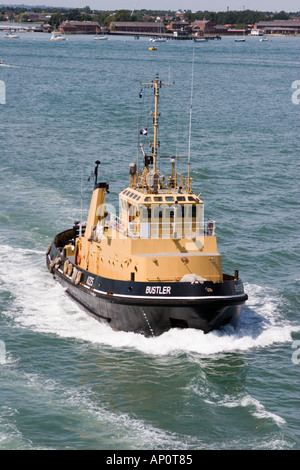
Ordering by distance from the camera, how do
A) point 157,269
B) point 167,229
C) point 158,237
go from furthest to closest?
point 167,229 < point 158,237 < point 157,269

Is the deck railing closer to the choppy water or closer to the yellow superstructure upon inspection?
the yellow superstructure

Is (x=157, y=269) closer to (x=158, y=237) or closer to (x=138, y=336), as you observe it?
(x=158, y=237)

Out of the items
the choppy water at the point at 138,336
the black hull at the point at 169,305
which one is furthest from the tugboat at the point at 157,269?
the choppy water at the point at 138,336

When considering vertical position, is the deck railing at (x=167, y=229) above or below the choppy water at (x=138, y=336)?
above

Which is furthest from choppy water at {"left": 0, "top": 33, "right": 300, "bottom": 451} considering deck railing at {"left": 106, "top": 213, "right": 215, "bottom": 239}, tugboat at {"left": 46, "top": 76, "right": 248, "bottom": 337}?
deck railing at {"left": 106, "top": 213, "right": 215, "bottom": 239}

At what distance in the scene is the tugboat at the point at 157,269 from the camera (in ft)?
85.0

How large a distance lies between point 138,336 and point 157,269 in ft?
7.59

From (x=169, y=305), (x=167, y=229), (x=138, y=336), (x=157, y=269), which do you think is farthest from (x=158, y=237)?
(x=138, y=336)

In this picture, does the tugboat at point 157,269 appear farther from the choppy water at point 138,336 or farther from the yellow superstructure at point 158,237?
the choppy water at point 138,336

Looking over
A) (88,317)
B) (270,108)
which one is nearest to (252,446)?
(88,317)

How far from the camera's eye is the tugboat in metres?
25.9

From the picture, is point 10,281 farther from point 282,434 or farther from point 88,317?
point 282,434

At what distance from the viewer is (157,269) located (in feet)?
87.9

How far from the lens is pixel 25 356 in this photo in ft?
84.6
